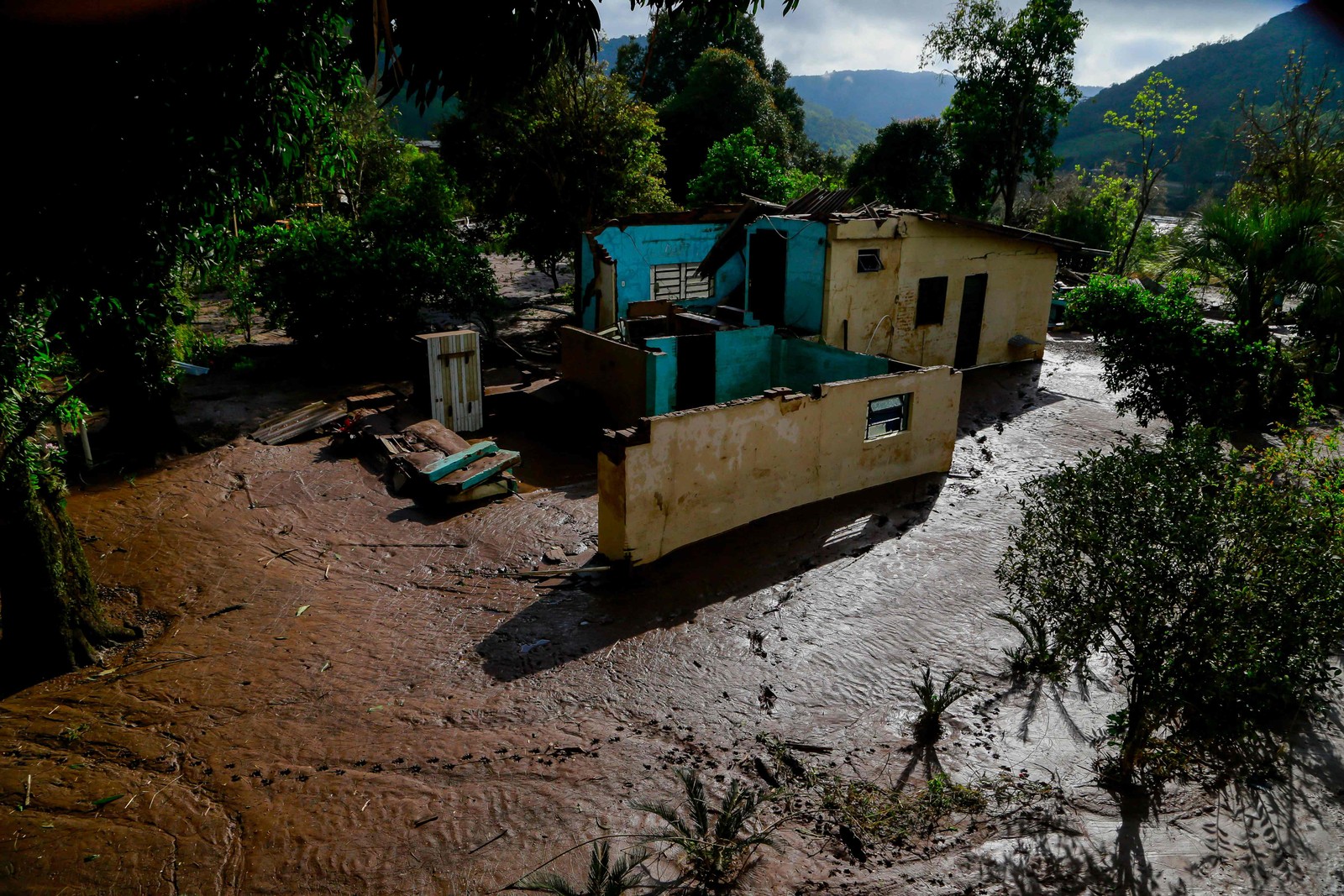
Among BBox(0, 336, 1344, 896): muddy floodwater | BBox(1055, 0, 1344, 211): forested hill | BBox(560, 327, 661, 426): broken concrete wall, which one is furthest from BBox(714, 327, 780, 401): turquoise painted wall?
BBox(1055, 0, 1344, 211): forested hill

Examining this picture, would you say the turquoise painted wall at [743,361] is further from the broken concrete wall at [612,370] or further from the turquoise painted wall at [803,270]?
the turquoise painted wall at [803,270]

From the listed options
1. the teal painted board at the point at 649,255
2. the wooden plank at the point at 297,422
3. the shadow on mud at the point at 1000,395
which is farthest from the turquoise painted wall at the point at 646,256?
the wooden plank at the point at 297,422

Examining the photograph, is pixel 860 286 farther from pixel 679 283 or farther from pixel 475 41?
pixel 475 41

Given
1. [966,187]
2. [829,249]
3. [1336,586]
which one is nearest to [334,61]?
[1336,586]

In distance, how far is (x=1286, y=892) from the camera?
19.7 feet

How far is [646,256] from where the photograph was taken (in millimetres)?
20828

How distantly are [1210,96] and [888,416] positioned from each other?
257ft

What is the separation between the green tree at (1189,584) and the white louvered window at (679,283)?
15.2 meters

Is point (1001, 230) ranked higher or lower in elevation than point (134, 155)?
lower

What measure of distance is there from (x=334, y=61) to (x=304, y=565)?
6.64 metres

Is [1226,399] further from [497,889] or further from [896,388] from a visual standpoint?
[497,889]

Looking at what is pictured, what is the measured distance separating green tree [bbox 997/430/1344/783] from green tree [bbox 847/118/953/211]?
27127mm

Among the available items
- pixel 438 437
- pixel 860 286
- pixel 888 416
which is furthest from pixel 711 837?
pixel 860 286

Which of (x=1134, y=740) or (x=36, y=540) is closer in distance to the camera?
(x=1134, y=740)
